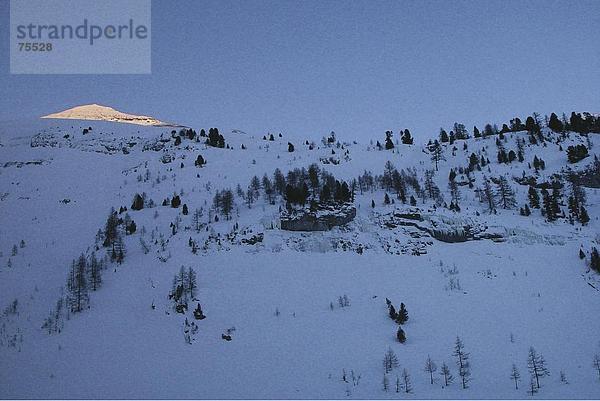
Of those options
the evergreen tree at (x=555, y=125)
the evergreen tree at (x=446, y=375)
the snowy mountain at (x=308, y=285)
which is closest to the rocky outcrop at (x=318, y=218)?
the snowy mountain at (x=308, y=285)

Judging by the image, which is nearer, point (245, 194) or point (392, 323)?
point (392, 323)

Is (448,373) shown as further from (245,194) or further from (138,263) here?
(245,194)

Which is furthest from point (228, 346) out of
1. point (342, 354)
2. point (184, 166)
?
point (184, 166)

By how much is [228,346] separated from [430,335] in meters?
15.7

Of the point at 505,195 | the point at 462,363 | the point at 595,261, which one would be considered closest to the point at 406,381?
the point at 462,363

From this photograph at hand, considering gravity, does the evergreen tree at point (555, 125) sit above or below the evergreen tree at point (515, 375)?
above

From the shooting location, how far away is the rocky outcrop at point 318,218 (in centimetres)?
5078

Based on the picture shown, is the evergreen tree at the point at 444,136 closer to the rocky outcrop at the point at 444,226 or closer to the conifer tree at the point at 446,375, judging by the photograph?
the rocky outcrop at the point at 444,226

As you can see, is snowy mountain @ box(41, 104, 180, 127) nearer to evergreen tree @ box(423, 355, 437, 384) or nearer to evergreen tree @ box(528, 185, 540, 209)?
evergreen tree @ box(528, 185, 540, 209)

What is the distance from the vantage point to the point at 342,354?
1211 inches

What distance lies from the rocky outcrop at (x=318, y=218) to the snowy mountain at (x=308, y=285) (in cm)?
52

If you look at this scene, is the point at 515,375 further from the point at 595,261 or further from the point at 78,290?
the point at 78,290

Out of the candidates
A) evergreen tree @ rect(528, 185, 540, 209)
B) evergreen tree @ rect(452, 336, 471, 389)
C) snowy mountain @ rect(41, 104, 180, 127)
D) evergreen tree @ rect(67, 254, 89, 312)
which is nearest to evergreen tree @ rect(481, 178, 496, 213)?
evergreen tree @ rect(528, 185, 540, 209)

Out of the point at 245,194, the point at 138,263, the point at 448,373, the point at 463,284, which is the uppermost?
the point at 245,194
